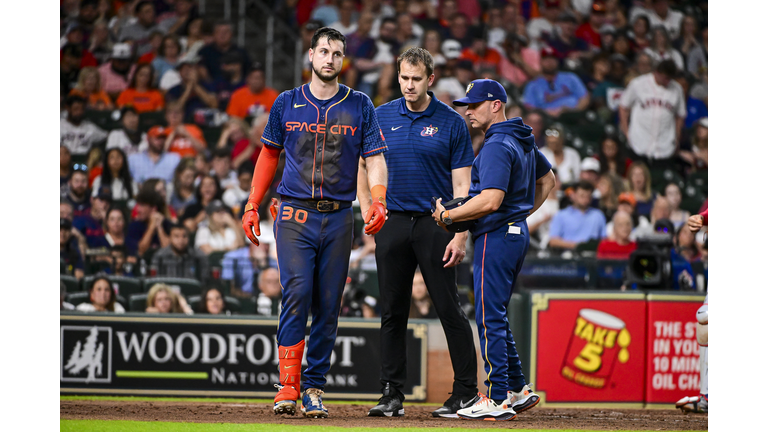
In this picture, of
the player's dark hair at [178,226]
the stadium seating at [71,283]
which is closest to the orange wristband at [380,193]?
the stadium seating at [71,283]

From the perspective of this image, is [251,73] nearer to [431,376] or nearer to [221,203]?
[221,203]

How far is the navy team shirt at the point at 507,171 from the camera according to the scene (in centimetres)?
434

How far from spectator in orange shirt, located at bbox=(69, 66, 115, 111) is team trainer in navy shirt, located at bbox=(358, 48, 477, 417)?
24.1 ft

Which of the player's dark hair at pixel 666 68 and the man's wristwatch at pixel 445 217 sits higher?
the player's dark hair at pixel 666 68

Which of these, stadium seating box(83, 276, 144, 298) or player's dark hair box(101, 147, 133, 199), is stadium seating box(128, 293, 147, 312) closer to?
stadium seating box(83, 276, 144, 298)

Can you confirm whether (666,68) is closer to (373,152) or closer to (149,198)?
(149,198)

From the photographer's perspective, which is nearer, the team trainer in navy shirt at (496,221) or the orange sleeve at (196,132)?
the team trainer in navy shirt at (496,221)

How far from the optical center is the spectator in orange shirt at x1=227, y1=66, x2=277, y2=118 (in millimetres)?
11055

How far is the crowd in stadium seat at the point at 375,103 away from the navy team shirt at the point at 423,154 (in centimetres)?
302

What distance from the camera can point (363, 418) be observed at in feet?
14.6

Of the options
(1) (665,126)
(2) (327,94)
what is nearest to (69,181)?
(2) (327,94)

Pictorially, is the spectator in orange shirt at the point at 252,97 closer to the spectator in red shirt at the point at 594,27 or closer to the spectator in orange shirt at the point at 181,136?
the spectator in orange shirt at the point at 181,136

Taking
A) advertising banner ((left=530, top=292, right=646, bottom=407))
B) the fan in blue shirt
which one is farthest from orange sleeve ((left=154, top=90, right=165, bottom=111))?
advertising banner ((left=530, top=292, right=646, bottom=407))

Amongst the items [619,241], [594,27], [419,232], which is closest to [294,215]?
[419,232]
